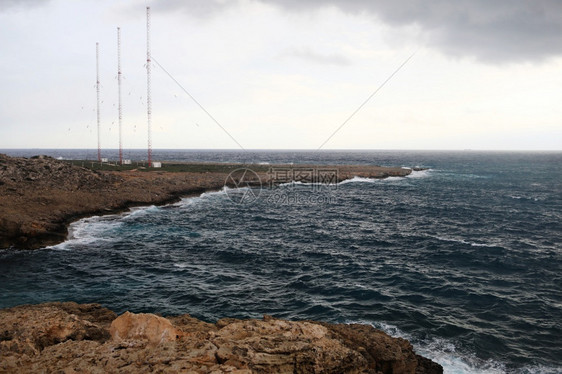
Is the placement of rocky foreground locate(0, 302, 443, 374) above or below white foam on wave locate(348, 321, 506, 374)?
above

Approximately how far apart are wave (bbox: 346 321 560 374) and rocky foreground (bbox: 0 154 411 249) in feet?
113

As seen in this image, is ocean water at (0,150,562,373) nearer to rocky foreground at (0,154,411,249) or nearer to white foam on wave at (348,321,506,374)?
white foam on wave at (348,321,506,374)

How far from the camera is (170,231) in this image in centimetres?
4141

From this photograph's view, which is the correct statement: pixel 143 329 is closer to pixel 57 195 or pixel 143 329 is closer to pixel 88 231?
pixel 88 231

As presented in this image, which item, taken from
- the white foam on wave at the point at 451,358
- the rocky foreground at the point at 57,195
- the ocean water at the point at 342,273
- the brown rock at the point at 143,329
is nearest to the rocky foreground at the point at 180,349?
the brown rock at the point at 143,329

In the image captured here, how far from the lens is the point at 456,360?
1689 cm

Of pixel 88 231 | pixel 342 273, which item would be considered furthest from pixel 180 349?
pixel 88 231

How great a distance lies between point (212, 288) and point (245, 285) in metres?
2.39

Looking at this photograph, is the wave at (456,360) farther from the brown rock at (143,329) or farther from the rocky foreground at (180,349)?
the brown rock at (143,329)

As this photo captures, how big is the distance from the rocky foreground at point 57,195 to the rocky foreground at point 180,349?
82.6 ft

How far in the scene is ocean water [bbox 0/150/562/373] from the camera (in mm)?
19875

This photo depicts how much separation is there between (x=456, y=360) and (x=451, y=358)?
0.23 metres

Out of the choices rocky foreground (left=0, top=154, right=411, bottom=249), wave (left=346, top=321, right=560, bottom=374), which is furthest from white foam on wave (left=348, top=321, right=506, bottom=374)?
rocky foreground (left=0, top=154, right=411, bottom=249)

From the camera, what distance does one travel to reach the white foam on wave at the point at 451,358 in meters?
16.2
